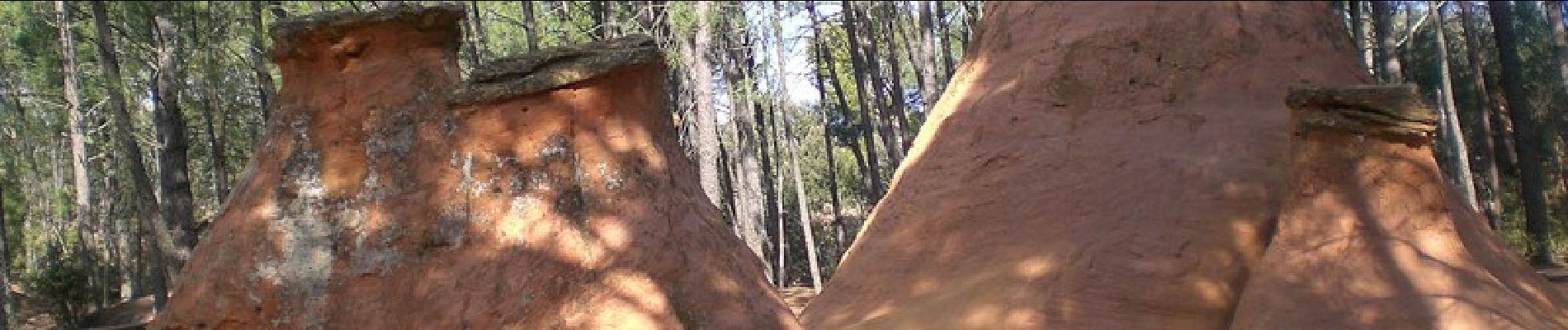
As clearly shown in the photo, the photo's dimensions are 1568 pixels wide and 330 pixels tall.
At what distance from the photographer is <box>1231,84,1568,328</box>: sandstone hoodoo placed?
529cm

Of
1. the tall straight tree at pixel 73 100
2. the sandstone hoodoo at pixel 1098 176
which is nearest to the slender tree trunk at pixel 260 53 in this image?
the tall straight tree at pixel 73 100

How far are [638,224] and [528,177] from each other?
37 centimetres

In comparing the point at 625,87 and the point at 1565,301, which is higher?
the point at 625,87

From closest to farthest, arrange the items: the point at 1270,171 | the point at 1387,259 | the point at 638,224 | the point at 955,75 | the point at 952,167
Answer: the point at 638,224, the point at 1387,259, the point at 1270,171, the point at 952,167, the point at 955,75

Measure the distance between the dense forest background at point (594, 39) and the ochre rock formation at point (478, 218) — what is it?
5.59 metres

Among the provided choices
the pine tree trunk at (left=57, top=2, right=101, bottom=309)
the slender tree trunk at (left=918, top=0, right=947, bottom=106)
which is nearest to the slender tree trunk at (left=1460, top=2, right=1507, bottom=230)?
the slender tree trunk at (left=918, top=0, right=947, bottom=106)

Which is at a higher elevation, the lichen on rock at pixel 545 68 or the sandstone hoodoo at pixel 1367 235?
the lichen on rock at pixel 545 68

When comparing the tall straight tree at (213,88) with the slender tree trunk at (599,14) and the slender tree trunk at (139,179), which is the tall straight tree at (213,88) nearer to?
the slender tree trunk at (139,179)

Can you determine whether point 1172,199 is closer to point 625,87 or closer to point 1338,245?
point 1338,245

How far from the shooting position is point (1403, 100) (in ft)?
17.8

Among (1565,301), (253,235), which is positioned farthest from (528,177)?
(1565,301)

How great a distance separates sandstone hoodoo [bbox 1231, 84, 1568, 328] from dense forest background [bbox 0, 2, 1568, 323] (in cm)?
238

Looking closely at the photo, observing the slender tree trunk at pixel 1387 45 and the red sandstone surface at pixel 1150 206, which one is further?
the slender tree trunk at pixel 1387 45

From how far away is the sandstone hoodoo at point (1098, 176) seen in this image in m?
6.14
